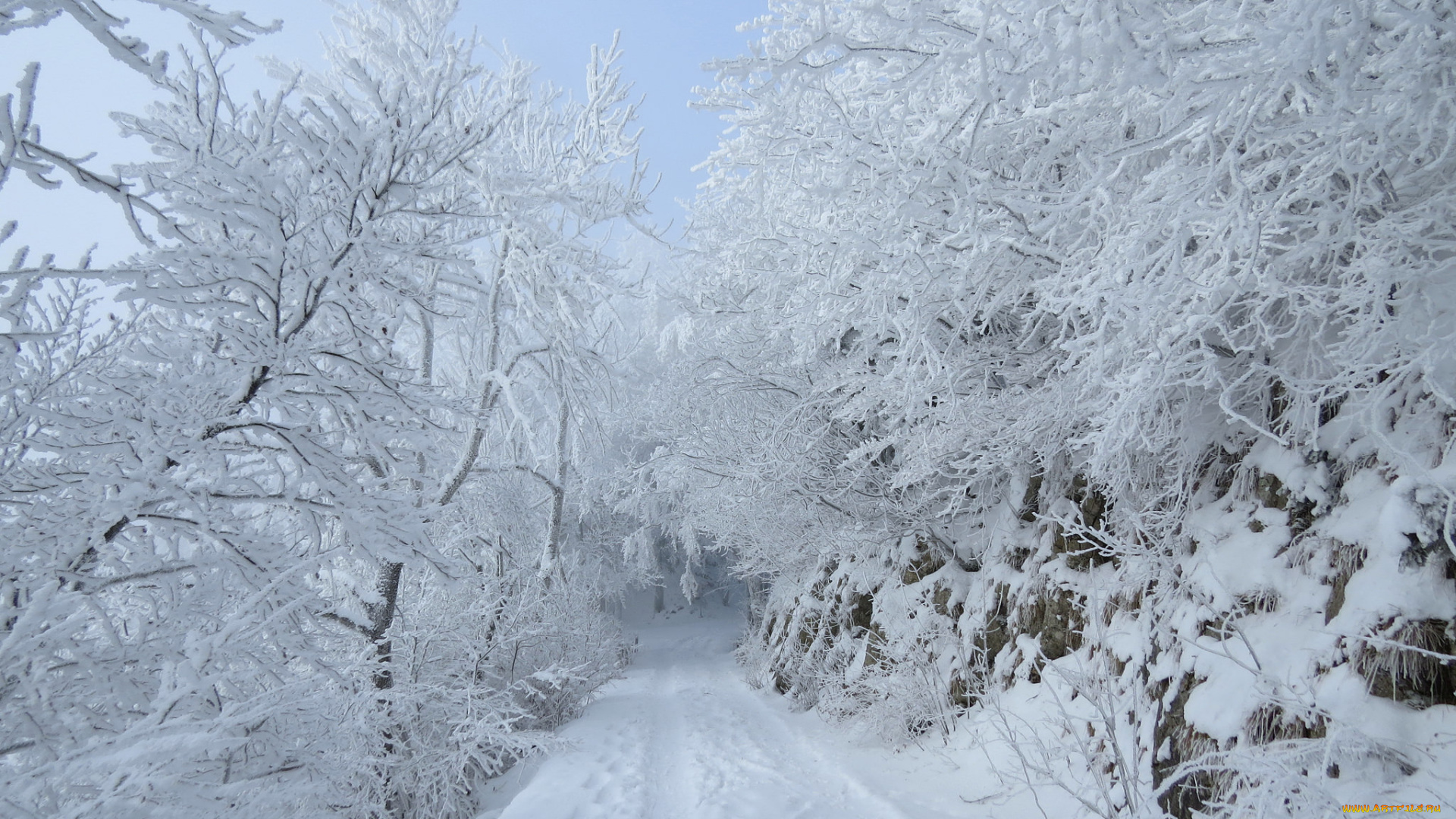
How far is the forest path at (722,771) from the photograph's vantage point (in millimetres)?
4762

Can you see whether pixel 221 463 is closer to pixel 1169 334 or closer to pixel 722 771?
pixel 1169 334

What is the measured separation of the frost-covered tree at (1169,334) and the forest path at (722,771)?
0.87 m

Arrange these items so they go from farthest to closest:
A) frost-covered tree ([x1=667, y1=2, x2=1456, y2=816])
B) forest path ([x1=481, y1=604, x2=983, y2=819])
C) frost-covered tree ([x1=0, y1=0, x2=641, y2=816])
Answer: forest path ([x1=481, y1=604, x2=983, y2=819]) → frost-covered tree ([x1=667, y1=2, x2=1456, y2=816]) → frost-covered tree ([x1=0, y1=0, x2=641, y2=816])

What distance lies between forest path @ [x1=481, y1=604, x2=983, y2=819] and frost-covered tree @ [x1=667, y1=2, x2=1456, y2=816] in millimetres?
866

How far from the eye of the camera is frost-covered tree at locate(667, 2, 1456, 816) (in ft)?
8.06

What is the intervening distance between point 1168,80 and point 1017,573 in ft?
15.3

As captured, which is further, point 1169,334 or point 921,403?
point 921,403

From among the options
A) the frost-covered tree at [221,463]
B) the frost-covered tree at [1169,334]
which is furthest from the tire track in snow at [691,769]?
the frost-covered tree at [221,463]

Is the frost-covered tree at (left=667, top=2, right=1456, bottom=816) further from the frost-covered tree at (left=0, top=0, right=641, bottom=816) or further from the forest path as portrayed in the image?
the frost-covered tree at (left=0, top=0, right=641, bottom=816)

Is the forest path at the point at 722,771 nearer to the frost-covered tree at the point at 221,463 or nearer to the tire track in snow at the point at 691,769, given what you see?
the tire track in snow at the point at 691,769

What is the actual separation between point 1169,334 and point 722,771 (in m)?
5.24

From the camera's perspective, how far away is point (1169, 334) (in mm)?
2934

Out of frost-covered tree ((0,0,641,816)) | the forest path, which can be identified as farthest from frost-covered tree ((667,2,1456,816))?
frost-covered tree ((0,0,641,816))

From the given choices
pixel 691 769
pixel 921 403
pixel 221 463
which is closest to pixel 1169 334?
pixel 921 403
